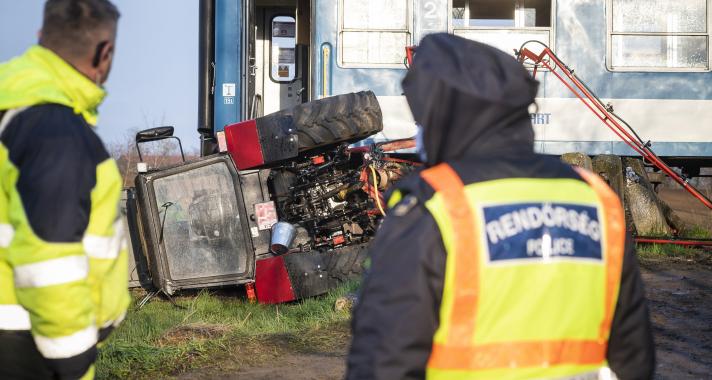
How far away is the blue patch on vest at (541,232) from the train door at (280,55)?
868 cm

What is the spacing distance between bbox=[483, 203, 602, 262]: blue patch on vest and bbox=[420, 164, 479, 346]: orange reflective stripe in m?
0.05

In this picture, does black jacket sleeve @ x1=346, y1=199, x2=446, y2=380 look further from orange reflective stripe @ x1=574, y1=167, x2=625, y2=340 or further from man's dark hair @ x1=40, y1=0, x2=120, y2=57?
A: man's dark hair @ x1=40, y1=0, x2=120, y2=57

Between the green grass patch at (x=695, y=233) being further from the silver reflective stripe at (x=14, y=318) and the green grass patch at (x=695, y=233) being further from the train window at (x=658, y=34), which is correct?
the silver reflective stripe at (x=14, y=318)

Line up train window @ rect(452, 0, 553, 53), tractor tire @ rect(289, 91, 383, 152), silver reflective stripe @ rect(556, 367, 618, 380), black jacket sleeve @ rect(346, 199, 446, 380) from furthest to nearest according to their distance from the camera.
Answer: train window @ rect(452, 0, 553, 53)
tractor tire @ rect(289, 91, 383, 152)
silver reflective stripe @ rect(556, 367, 618, 380)
black jacket sleeve @ rect(346, 199, 446, 380)

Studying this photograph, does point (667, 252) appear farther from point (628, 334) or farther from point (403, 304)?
point (403, 304)

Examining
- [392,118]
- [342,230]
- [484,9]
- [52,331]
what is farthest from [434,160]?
[484,9]

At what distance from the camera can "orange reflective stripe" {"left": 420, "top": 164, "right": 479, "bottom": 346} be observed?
1.71 m

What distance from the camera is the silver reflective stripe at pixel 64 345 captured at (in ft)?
6.79

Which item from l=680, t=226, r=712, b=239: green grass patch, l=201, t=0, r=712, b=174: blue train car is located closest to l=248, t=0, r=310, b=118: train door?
l=201, t=0, r=712, b=174: blue train car

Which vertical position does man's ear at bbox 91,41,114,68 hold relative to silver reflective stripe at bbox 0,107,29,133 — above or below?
above

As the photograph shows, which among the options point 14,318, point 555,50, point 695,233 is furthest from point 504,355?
point 695,233

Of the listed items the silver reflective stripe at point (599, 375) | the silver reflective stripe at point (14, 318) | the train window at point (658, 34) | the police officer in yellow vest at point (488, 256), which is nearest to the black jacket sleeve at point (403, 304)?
the police officer in yellow vest at point (488, 256)

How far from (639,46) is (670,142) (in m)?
1.15

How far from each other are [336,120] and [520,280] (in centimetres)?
531
